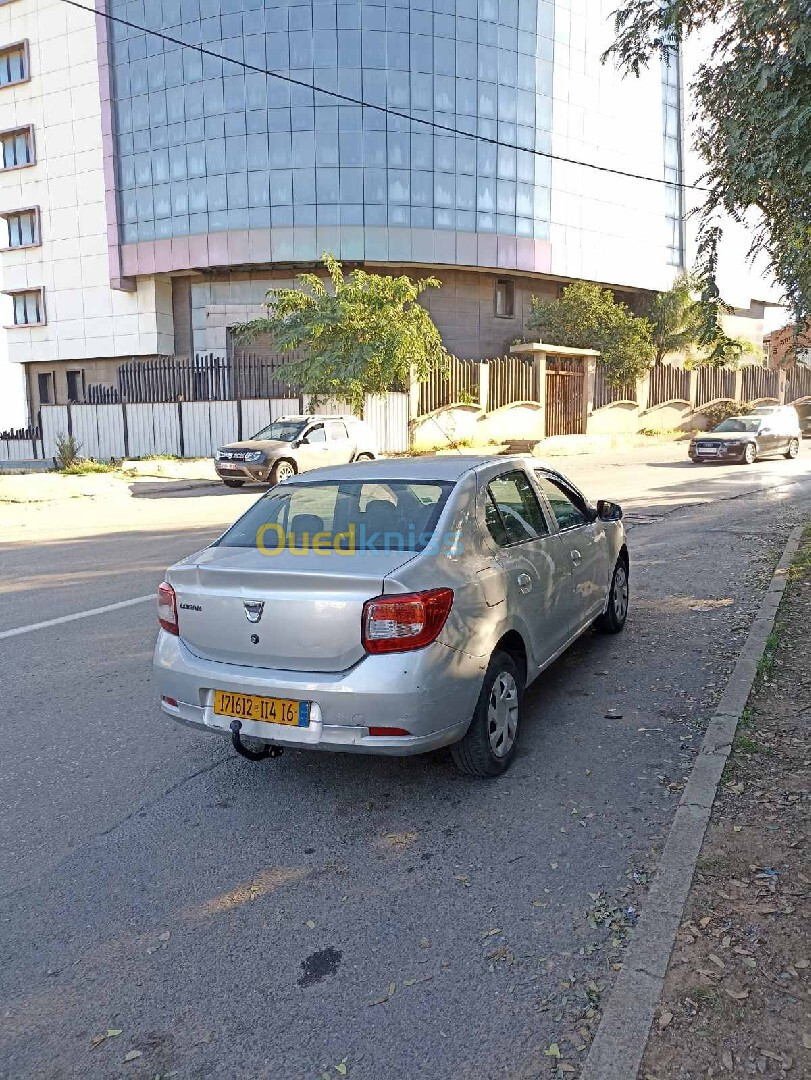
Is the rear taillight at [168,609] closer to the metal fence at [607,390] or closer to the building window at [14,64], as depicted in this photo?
the metal fence at [607,390]

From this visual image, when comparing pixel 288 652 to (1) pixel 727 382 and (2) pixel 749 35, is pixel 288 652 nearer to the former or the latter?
(2) pixel 749 35

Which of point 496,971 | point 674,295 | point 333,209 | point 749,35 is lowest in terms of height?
point 496,971

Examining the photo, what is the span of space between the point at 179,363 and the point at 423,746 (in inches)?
1017

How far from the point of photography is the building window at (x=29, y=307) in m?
43.2

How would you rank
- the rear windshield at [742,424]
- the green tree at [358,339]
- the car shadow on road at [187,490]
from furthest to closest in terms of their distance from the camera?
the rear windshield at [742,424], the green tree at [358,339], the car shadow on road at [187,490]

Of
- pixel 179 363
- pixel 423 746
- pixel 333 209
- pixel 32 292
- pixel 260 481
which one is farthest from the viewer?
pixel 32 292

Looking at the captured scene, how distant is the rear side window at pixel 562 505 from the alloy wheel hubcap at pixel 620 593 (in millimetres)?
935

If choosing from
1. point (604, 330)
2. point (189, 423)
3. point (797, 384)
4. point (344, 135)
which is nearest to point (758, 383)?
point (797, 384)

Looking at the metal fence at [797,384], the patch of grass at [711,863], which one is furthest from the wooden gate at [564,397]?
the patch of grass at [711,863]

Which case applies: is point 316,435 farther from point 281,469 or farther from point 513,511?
point 513,511

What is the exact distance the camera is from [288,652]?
369cm

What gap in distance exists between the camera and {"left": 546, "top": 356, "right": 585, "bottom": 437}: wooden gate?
33.5m

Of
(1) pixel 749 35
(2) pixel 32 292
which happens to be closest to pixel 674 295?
(2) pixel 32 292

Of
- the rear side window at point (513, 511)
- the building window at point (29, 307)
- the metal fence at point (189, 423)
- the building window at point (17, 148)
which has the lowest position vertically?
the rear side window at point (513, 511)
